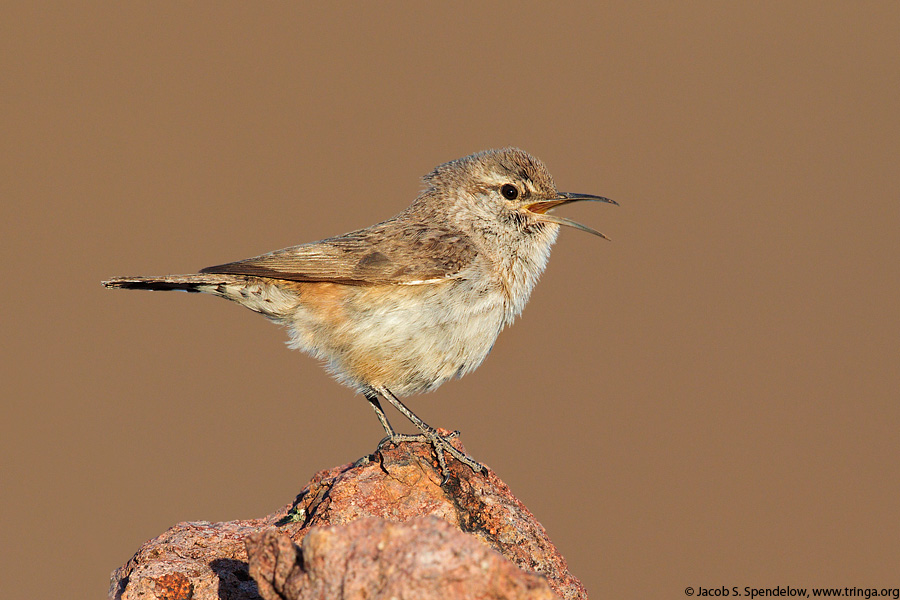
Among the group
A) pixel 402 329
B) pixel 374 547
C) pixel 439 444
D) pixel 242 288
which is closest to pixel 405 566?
pixel 374 547

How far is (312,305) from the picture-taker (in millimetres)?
6688

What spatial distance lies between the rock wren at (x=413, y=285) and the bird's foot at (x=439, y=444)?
1 cm

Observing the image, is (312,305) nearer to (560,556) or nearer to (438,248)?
(438,248)

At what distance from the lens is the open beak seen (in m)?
6.95

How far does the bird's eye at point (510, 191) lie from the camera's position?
7117mm

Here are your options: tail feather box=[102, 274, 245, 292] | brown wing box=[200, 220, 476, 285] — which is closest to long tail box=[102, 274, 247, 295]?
tail feather box=[102, 274, 245, 292]

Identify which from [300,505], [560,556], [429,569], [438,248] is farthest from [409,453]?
[429,569]

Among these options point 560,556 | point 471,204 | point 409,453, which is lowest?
point 560,556

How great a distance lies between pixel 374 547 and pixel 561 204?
4.48 meters

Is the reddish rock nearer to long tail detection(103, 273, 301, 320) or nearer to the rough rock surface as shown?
the rough rock surface

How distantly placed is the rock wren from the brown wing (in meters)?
0.01

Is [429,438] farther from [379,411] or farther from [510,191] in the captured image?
[510,191]

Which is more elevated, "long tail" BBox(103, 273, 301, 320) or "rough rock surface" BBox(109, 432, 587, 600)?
"long tail" BBox(103, 273, 301, 320)

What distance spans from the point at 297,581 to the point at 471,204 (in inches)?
172
